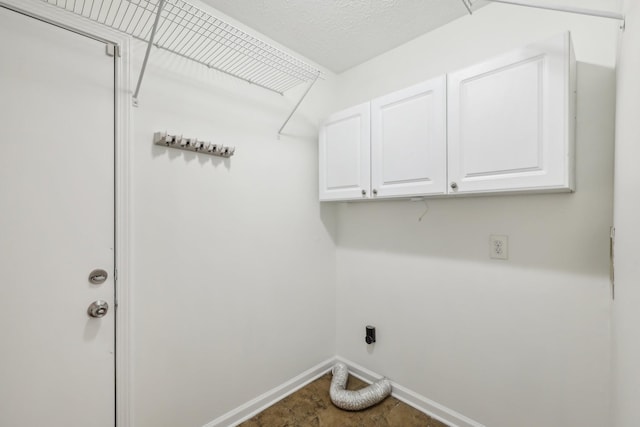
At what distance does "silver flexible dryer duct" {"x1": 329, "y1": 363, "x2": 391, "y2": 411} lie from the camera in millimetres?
1807

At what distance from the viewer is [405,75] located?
1939 mm

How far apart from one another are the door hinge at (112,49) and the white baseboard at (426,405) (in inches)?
96.5

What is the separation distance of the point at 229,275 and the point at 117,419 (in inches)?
31.7

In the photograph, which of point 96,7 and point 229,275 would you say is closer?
point 96,7

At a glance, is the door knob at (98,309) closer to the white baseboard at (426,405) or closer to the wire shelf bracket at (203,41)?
the wire shelf bracket at (203,41)

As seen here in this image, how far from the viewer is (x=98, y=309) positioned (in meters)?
1.26

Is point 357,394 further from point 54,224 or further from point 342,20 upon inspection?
point 342,20

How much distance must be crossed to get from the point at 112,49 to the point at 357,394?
233 cm

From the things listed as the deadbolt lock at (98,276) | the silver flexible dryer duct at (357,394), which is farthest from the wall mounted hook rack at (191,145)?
the silver flexible dryer duct at (357,394)

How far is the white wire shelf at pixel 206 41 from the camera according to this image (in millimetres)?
1292

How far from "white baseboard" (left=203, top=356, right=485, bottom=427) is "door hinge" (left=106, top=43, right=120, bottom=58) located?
1971mm

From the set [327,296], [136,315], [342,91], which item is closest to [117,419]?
[136,315]

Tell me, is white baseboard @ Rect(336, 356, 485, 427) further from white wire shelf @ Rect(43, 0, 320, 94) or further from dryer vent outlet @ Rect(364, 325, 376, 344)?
white wire shelf @ Rect(43, 0, 320, 94)

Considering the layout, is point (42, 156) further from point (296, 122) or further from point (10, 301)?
point (296, 122)
